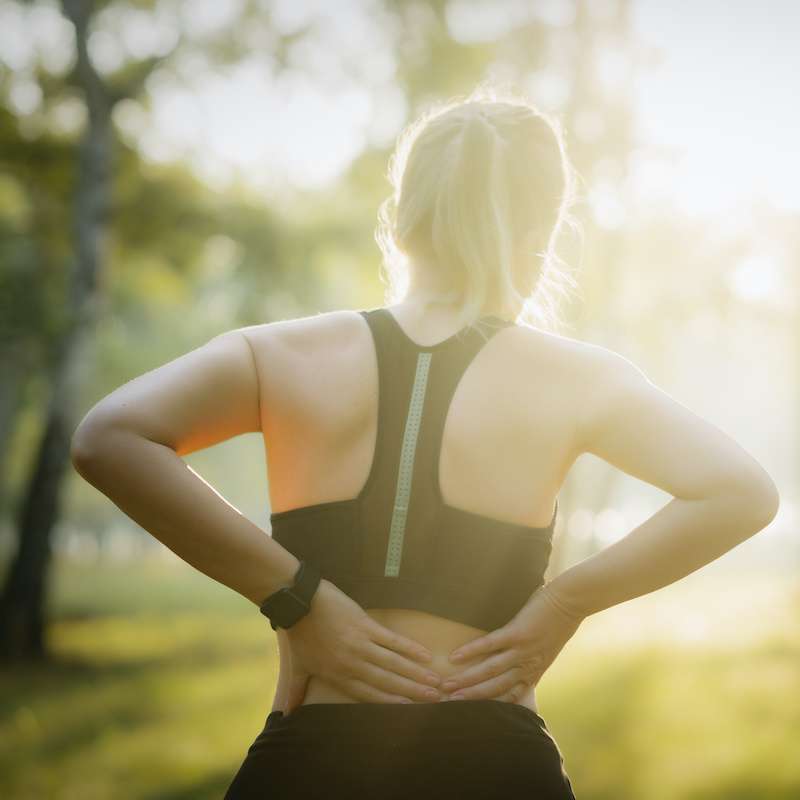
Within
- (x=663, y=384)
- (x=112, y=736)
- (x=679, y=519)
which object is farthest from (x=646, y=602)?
(x=679, y=519)

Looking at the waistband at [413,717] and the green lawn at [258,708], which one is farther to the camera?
the green lawn at [258,708]

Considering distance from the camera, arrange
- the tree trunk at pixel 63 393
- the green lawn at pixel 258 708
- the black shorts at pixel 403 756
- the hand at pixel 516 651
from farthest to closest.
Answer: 1. the tree trunk at pixel 63 393
2. the green lawn at pixel 258 708
3. the hand at pixel 516 651
4. the black shorts at pixel 403 756

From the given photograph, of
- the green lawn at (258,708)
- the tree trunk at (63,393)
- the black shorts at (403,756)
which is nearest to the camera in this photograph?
the black shorts at (403,756)

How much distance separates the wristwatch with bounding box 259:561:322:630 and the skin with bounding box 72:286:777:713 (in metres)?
0.02

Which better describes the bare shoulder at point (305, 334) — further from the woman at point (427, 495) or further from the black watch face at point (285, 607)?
the black watch face at point (285, 607)

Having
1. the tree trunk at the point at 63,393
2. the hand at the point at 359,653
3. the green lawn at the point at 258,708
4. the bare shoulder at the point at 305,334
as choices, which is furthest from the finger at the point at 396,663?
the tree trunk at the point at 63,393

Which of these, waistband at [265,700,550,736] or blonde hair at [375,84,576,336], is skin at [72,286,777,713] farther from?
blonde hair at [375,84,576,336]

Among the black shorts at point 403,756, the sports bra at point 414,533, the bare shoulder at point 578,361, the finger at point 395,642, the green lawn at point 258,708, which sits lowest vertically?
the green lawn at point 258,708

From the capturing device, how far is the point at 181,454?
1.91 meters

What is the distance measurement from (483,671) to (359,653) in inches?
10.5

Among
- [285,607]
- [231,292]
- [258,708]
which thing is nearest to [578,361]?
[285,607]

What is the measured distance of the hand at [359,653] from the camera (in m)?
1.89

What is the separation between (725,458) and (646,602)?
22.7 meters

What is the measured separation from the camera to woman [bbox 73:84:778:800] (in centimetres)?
187
